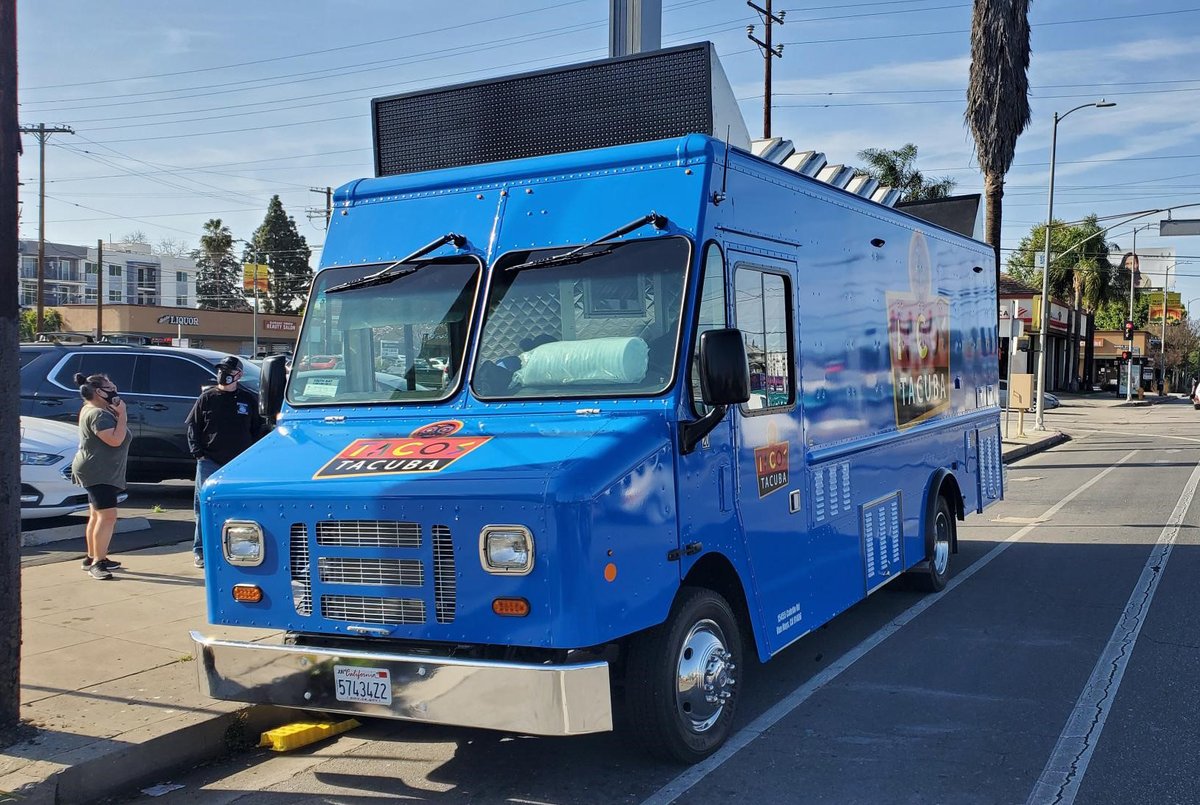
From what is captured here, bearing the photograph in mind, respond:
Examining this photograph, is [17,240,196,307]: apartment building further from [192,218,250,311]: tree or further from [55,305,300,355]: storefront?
[55,305,300,355]: storefront

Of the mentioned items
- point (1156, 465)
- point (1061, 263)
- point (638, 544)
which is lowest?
point (1156, 465)

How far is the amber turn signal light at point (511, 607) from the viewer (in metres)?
4.14

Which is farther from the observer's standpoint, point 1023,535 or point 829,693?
point 1023,535

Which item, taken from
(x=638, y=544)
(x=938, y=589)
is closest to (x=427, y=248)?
(x=638, y=544)

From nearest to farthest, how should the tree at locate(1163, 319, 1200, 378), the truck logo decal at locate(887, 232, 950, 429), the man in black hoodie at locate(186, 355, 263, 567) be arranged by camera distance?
the truck logo decal at locate(887, 232, 950, 429) < the man in black hoodie at locate(186, 355, 263, 567) < the tree at locate(1163, 319, 1200, 378)

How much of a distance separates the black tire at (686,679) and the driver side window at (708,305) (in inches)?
38.0

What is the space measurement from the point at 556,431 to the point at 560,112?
2210mm

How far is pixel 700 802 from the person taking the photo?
455 centimetres

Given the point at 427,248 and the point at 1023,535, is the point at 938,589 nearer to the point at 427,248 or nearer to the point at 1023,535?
the point at 1023,535

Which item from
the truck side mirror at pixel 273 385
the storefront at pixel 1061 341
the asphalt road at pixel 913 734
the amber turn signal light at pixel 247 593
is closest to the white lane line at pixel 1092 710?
the asphalt road at pixel 913 734

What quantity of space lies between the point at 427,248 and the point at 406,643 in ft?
6.72

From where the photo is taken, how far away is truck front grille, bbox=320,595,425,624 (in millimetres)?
4371

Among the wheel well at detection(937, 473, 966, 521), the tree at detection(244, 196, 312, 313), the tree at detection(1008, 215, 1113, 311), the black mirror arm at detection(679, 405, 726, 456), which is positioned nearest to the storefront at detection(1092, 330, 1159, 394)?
the tree at detection(1008, 215, 1113, 311)

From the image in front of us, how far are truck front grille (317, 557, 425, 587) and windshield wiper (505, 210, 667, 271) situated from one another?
1.65m
